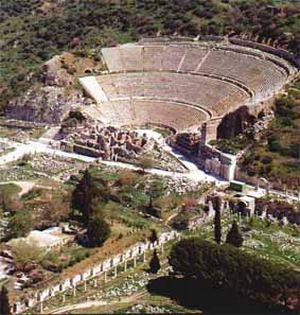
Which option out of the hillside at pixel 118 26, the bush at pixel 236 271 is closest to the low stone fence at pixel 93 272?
the bush at pixel 236 271

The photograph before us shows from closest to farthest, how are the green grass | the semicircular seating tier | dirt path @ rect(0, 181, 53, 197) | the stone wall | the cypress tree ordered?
the cypress tree → the green grass → dirt path @ rect(0, 181, 53, 197) → the stone wall → the semicircular seating tier

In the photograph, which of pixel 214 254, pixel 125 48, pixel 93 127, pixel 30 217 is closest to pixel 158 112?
pixel 93 127

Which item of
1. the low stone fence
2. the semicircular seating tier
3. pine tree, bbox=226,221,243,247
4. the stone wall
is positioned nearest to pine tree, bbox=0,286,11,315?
the low stone fence

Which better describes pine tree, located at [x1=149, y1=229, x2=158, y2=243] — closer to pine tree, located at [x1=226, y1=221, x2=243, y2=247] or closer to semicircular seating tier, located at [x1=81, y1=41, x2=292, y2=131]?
pine tree, located at [x1=226, y1=221, x2=243, y2=247]

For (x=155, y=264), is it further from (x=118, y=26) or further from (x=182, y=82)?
(x=118, y=26)

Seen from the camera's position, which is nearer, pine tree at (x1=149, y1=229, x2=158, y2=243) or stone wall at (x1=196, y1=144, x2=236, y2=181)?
pine tree at (x1=149, y1=229, x2=158, y2=243)

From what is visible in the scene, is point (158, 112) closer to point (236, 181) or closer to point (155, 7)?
point (236, 181)
